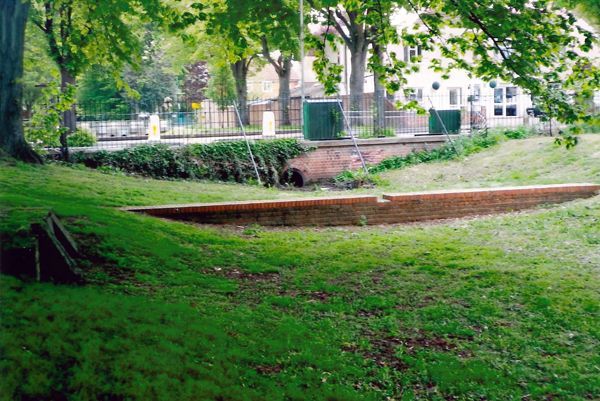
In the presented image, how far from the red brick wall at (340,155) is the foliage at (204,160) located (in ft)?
1.77

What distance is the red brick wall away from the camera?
72.5 ft

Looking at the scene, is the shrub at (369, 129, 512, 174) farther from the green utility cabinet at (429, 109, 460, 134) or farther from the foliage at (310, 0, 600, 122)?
the foliage at (310, 0, 600, 122)

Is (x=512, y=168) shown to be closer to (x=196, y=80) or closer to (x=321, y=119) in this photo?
(x=321, y=119)

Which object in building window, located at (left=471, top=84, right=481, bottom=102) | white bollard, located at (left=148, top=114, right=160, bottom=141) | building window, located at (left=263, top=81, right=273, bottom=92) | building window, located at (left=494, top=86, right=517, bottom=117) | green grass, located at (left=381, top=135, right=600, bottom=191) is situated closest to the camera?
green grass, located at (left=381, top=135, right=600, bottom=191)

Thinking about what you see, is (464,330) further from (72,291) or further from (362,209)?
(362,209)

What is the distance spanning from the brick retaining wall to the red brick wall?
348 inches

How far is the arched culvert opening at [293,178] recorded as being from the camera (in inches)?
861

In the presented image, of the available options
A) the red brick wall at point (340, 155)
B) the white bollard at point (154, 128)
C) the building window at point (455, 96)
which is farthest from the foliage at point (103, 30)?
the building window at point (455, 96)

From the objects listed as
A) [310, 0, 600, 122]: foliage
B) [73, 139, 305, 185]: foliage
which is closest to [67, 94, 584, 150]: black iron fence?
[73, 139, 305, 185]: foliage

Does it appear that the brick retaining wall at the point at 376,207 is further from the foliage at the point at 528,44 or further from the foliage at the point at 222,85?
the foliage at the point at 222,85

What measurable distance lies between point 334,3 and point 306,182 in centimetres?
1310

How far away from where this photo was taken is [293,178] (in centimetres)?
2238

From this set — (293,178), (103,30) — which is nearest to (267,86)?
(293,178)

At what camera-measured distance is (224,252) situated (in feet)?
30.7
